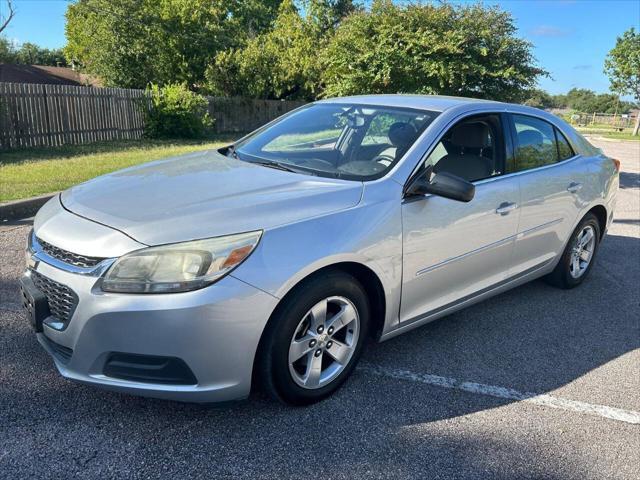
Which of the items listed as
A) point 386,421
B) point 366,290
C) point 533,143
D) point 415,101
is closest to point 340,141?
point 415,101

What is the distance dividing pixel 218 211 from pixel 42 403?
1366 mm

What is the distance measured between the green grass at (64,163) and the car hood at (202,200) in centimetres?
440

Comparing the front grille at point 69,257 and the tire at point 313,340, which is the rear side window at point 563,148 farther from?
the front grille at point 69,257

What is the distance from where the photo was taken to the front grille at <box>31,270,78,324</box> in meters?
2.45

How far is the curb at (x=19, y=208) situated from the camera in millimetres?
6285

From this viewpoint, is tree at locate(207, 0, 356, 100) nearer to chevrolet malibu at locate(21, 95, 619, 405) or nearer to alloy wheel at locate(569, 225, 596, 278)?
alloy wheel at locate(569, 225, 596, 278)

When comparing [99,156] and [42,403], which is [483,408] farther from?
[99,156]

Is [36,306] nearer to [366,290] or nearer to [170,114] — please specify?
[366,290]

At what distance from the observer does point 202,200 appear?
2.77m

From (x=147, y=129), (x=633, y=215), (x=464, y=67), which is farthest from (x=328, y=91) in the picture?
(x=147, y=129)

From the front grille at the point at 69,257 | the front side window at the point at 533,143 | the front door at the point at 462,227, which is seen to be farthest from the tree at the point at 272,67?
the front grille at the point at 69,257

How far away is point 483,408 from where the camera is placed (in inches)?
120

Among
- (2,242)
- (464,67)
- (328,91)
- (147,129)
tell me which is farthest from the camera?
(147,129)

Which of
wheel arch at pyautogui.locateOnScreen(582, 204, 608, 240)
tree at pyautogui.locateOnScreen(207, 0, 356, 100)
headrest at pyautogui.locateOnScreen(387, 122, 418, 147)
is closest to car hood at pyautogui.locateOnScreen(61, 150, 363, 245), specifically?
headrest at pyautogui.locateOnScreen(387, 122, 418, 147)
